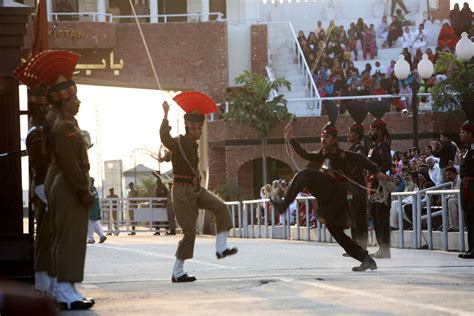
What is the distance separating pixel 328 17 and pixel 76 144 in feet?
138

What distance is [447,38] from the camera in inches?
1769

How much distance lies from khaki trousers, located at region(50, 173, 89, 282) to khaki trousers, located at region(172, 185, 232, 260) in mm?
2988

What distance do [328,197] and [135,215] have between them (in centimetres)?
3051

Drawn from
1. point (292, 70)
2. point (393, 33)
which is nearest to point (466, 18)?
point (393, 33)

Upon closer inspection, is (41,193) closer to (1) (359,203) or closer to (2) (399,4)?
(1) (359,203)

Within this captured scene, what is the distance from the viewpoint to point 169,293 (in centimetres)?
1238

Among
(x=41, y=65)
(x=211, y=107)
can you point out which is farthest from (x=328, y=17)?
(x=41, y=65)

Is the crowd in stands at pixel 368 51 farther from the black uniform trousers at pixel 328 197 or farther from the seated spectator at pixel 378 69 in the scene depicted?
the black uniform trousers at pixel 328 197

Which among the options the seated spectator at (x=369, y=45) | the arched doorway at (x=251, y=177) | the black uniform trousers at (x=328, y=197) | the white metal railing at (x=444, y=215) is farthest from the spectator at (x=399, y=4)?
the black uniform trousers at (x=328, y=197)

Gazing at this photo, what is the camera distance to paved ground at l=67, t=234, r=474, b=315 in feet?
34.5

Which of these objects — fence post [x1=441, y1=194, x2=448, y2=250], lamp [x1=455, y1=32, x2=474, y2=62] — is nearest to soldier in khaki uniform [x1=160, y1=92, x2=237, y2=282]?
fence post [x1=441, y1=194, x2=448, y2=250]

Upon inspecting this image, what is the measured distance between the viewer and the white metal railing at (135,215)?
46.0 m

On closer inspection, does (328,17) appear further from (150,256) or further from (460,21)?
(150,256)

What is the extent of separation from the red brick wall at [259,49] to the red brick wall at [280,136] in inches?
127
